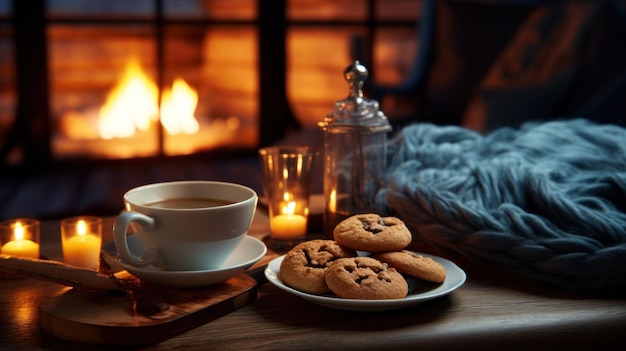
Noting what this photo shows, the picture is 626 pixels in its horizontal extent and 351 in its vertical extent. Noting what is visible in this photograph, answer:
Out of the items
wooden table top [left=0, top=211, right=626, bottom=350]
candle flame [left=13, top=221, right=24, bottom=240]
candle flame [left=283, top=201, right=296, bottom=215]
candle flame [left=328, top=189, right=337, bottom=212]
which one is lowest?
wooden table top [left=0, top=211, right=626, bottom=350]

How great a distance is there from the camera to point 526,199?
1.08m

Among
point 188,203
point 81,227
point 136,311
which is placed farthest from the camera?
point 81,227

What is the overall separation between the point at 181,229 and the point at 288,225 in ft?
0.96

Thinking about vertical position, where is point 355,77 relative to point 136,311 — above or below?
above

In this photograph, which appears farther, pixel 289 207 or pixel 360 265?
pixel 289 207

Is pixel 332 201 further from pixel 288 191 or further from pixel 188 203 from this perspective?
pixel 188 203

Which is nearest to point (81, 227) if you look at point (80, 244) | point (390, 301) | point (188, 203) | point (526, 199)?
point (80, 244)

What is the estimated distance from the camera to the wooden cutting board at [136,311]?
737mm

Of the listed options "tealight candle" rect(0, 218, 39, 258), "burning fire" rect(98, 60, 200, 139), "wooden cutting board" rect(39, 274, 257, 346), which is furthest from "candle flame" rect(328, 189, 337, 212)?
"burning fire" rect(98, 60, 200, 139)

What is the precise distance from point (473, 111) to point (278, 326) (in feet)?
4.69

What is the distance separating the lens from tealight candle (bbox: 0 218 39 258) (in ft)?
3.24

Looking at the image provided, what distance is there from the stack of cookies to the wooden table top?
29mm

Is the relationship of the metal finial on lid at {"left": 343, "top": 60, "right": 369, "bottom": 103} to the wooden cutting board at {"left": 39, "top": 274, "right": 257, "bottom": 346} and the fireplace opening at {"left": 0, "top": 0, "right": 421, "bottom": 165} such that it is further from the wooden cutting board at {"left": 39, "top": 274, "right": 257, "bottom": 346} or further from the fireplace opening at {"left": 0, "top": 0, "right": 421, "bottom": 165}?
the fireplace opening at {"left": 0, "top": 0, "right": 421, "bottom": 165}

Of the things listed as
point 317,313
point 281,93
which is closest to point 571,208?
point 317,313
